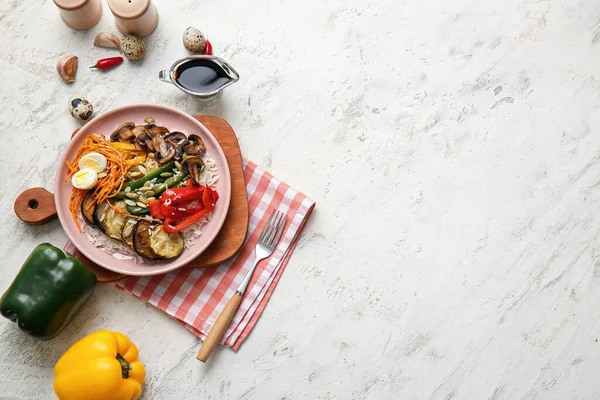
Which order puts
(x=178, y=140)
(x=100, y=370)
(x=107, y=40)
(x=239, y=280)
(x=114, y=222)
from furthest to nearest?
(x=107, y=40)
(x=239, y=280)
(x=178, y=140)
(x=114, y=222)
(x=100, y=370)

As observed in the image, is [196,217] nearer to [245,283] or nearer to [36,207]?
[245,283]

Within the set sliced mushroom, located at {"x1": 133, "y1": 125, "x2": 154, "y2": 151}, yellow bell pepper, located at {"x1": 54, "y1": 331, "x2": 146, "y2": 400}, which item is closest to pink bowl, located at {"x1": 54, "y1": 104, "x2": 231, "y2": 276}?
sliced mushroom, located at {"x1": 133, "y1": 125, "x2": 154, "y2": 151}

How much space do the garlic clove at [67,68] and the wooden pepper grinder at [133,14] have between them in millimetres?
303

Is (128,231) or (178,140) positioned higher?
(178,140)

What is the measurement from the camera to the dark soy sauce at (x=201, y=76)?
298 cm

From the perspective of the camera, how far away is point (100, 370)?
269 cm

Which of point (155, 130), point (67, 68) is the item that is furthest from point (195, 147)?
point (67, 68)

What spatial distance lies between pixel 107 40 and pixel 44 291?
1.31 meters

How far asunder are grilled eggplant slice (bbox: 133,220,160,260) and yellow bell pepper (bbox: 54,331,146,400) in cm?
43

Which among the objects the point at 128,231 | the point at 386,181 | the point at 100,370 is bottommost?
the point at 100,370

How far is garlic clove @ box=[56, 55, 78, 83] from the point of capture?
3.06 m

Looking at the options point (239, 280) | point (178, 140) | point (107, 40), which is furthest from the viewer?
point (107, 40)

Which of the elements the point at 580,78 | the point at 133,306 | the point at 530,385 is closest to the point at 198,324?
the point at 133,306

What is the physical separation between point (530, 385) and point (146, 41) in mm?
2683
